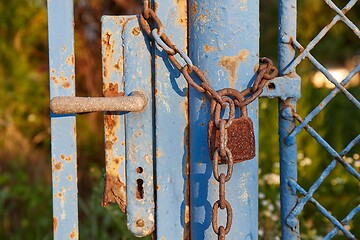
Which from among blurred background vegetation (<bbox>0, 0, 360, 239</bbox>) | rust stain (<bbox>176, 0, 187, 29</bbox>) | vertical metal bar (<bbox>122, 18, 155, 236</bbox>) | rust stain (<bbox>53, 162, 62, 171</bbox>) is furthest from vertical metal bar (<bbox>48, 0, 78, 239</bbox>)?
blurred background vegetation (<bbox>0, 0, 360, 239</bbox>)

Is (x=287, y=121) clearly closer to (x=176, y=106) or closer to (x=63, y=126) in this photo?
(x=176, y=106)

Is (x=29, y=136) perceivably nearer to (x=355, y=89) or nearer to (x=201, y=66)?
(x=355, y=89)

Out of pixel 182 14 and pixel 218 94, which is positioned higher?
pixel 182 14

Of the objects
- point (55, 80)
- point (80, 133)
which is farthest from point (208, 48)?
point (80, 133)

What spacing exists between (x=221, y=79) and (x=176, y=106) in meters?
0.11

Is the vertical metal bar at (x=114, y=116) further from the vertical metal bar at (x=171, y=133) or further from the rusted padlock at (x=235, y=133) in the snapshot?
the rusted padlock at (x=235, y=133)

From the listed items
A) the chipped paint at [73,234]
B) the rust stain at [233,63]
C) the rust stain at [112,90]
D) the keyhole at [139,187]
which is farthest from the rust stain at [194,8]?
the chipped paint at [73,234]

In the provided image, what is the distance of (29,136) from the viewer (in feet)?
16.0

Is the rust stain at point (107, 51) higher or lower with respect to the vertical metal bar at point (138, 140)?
higher

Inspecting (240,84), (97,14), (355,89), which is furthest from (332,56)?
(240,84)

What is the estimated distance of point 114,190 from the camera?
1.24 m

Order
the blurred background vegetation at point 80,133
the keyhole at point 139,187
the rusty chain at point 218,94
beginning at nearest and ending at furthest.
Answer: the rusty chain at point 218,94 < the keyhole at point 139,187 < the blurred background vegetation at point 80,133

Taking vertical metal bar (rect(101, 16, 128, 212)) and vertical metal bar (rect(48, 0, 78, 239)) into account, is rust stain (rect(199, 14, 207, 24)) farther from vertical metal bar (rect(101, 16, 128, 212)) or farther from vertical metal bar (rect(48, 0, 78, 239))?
vertical metal bar (rect(48, 0, 78, 239))

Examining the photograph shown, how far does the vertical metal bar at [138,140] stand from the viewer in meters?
1.21
